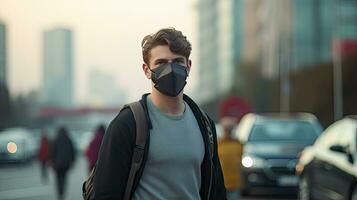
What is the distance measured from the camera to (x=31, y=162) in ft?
148

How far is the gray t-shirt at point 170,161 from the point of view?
363cm

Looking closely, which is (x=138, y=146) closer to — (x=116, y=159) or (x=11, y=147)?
(x=116, y=159)

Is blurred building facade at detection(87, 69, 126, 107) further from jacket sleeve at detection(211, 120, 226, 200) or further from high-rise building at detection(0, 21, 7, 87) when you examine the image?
jacket sleeve at detection(211, 120, 226, 200)

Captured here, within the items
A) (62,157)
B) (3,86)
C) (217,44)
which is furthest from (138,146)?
(217,44)

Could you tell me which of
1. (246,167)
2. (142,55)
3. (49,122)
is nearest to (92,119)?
(49,122)

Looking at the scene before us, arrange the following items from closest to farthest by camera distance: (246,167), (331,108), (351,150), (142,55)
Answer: (142,55) < (351,150) < (246,167) < (331,108)

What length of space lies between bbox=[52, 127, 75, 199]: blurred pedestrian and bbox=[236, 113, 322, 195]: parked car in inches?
146

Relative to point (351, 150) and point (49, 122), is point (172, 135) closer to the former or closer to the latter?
point (351, 150)

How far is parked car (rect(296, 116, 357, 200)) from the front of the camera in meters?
10.5

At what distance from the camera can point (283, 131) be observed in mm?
17641

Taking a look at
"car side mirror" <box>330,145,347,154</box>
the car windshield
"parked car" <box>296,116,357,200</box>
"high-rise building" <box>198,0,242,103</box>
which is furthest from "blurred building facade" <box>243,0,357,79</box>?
"car side mirror" <box>330,145,347,154</box>

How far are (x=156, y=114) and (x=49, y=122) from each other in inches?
4123

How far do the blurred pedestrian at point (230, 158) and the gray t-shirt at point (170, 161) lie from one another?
6.65 meters

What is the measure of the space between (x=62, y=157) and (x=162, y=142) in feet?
45.6
